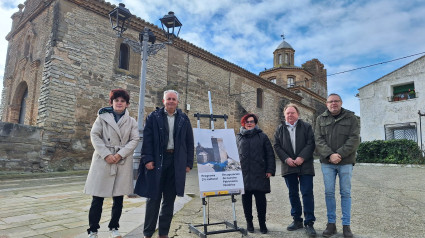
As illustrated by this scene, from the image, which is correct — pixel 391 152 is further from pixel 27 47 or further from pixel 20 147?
pixel 27 47

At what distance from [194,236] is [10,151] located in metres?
8.23

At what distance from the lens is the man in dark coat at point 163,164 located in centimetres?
305

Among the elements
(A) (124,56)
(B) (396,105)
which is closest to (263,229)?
(A) (124,56)

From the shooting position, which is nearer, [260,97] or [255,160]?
[255,160]

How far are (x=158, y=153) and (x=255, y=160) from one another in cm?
140

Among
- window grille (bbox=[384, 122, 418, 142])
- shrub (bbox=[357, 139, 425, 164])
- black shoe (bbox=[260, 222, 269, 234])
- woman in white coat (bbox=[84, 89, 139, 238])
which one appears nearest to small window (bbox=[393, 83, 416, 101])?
window grille (bbox=[384, 122, 418, 142])

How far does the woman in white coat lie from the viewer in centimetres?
298

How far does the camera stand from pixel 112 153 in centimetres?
310

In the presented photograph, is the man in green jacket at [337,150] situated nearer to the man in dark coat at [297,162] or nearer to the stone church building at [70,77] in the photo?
the man in dark coat at [297,162]

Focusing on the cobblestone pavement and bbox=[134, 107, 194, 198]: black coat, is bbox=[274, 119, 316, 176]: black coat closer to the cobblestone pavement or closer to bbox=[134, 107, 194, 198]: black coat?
the cobblestone pavement

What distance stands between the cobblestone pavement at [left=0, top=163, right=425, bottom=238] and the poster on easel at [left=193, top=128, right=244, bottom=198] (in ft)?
1.96

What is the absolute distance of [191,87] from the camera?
49.5 ft

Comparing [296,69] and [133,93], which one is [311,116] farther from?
[133,93]

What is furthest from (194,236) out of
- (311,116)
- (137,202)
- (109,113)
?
(311,116)
